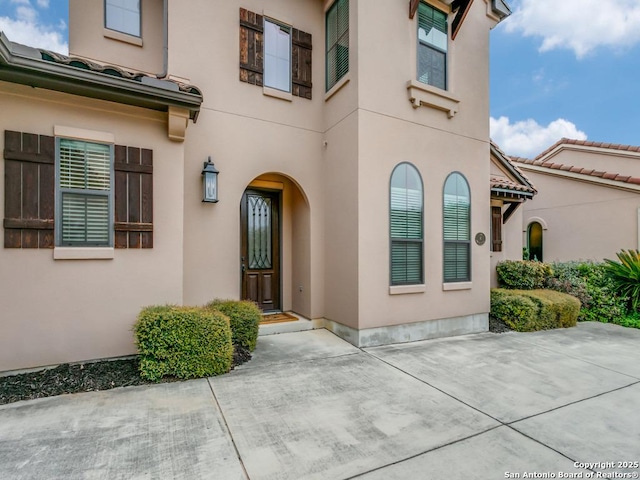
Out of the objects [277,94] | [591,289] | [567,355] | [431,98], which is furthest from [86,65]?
[591,289]

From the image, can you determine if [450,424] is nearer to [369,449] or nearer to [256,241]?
[369,449]

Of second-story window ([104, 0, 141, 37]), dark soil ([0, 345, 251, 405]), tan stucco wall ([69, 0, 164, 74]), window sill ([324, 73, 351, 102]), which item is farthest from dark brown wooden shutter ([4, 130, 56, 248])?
window sill ([324, 73, 351, 102])

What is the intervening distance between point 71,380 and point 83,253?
1.63 meters

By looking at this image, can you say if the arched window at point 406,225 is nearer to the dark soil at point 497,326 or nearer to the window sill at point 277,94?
the dark soil at point 497,326

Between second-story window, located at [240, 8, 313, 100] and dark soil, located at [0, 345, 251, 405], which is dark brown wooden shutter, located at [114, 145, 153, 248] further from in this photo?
second-story window, located at [240, 8, 313, 100]

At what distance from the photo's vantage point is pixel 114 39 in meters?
6.05

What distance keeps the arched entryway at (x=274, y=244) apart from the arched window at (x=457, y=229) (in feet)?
10.0

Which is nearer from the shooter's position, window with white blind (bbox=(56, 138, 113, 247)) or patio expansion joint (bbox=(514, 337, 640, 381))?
window with white blind (bbox=(56, 138, 113, 247))

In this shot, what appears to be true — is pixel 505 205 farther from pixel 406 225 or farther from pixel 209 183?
pixel 209 183

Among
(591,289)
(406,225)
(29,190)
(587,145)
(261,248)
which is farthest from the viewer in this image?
(587,145)

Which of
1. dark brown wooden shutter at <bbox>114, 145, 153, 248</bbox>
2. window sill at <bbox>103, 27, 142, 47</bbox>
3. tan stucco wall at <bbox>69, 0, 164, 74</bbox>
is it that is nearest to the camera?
dark brown wooden shutter at <bbox>114, 145, 153, 248</bbox>

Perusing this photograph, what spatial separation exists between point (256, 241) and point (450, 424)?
525cm

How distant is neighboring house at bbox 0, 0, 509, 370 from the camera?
4246 mm

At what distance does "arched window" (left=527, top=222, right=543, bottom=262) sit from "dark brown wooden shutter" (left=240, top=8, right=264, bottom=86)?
12.0m
